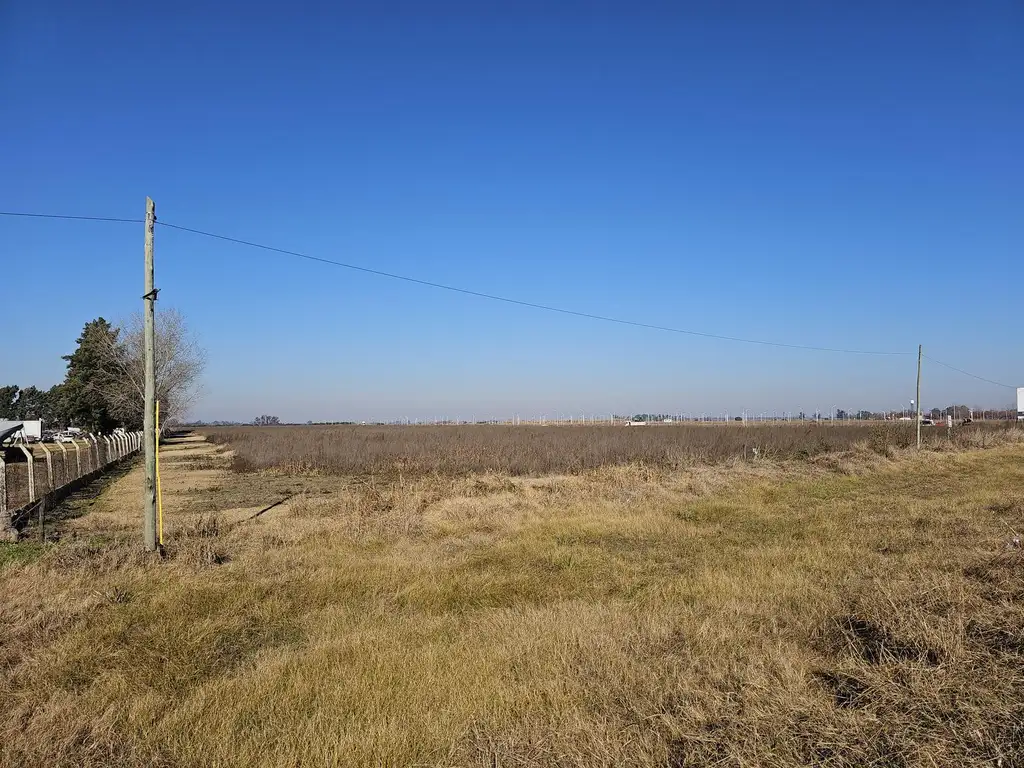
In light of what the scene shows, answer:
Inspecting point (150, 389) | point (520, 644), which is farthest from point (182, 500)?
point (520, 644)

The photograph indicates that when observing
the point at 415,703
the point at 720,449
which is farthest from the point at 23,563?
the point at 720,449

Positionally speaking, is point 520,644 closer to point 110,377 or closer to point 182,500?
point 182,500

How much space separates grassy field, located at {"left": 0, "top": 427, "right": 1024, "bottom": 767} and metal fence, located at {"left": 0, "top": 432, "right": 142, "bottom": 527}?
1.63m

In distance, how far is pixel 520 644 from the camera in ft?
19.6

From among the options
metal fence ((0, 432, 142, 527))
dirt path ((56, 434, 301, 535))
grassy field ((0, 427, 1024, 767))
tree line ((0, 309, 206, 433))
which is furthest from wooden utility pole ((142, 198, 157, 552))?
tree line ((0, 309, 206, 433))

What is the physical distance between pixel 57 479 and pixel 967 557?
2003 cm

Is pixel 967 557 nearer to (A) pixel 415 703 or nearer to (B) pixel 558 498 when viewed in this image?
(A) pixel 415 703

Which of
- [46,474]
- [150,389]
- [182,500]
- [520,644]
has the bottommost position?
[182,500]

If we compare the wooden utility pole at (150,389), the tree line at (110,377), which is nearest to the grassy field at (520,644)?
the wooden utility pole at (150,389)

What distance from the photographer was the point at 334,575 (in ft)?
29.5

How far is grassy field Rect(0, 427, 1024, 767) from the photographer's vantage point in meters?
4.00

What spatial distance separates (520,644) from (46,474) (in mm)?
16500

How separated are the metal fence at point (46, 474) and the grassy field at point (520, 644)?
64.1 inches

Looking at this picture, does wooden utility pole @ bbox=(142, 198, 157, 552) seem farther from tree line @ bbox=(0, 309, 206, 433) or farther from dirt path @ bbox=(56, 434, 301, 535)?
tree line @ bbox=(0, 309, 206, 433)
